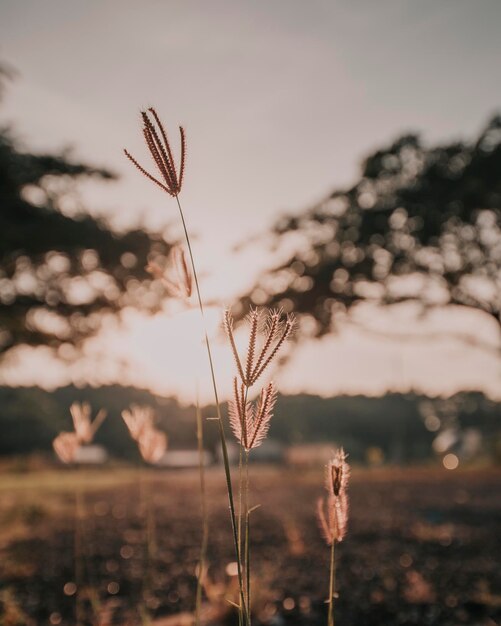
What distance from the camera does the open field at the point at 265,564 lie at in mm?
5211

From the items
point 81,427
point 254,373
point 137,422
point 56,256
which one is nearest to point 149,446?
point 137,422

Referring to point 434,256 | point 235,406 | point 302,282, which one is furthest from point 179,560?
point 235,406

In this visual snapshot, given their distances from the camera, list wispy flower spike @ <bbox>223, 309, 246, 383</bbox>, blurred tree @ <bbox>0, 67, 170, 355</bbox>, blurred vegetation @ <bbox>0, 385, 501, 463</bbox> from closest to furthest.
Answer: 1. wispy flower spike @ <bbox>223, 309, 246, 383</bbox>
2. blurred tree @ <bbox>0, 67, 170, 355</bbox>
3. blurred vegetation @ <bbox>0, 385, 501, 463</bbox>

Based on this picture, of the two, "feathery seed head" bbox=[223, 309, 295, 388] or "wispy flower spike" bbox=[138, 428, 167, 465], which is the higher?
"feathery seed head" bbox=[223, 309, 295, 388]

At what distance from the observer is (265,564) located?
759cm

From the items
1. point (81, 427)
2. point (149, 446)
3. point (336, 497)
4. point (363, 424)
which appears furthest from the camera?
point (363, 424)

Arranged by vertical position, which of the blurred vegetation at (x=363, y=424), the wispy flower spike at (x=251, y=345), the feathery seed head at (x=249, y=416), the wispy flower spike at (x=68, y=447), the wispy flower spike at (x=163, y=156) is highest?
the wispy flower spike at (x=163, y=156)

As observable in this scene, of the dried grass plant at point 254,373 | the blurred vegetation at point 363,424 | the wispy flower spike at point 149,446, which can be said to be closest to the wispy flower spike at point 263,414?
the dried grass plant at point 254,373

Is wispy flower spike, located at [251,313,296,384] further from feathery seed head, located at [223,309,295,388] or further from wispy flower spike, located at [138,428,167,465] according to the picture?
wispy flower spike, located at [138,428,167,465]

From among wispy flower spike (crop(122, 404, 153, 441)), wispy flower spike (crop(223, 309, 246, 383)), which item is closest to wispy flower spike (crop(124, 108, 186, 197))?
wispy flower spike (crop(223, 309, 246, 383))

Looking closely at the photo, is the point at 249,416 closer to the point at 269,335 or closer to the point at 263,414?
the point at 263,414

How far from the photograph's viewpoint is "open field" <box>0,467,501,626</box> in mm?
5211

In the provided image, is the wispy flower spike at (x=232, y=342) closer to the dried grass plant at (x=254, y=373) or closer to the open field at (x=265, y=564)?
the dried grass plant at (x=254, y=373)

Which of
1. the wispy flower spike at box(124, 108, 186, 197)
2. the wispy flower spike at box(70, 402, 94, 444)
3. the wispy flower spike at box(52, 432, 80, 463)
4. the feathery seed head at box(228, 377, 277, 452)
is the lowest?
the wispy flower spike at box(52, 432, 80, 463)
